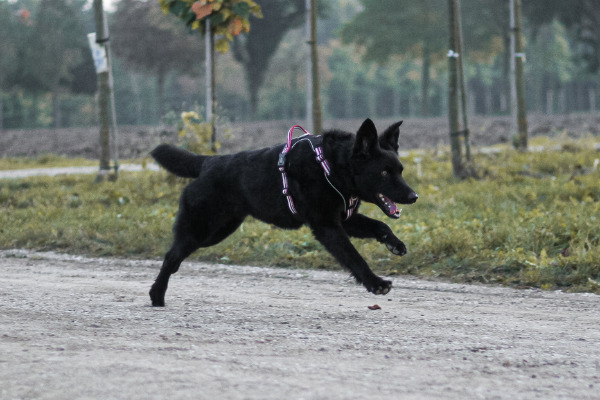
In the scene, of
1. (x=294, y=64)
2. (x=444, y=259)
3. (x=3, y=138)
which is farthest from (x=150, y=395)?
(x=294, y=64)

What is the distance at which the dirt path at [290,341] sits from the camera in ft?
12.9

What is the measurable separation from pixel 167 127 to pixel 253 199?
980 centimetres

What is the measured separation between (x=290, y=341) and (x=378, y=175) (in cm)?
144

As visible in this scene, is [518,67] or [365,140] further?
[518,67]

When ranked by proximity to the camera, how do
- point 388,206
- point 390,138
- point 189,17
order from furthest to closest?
point 189,17 → point 390,138 → point 388,206

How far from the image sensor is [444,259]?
8.49m

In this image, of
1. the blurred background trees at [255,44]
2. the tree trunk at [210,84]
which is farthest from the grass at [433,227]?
the blurred background trees at [255,44]

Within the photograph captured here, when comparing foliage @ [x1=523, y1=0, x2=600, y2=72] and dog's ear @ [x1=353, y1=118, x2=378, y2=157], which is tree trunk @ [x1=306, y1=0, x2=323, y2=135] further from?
foliage @ [x1=523, y1=0, x2=600, y2=72]

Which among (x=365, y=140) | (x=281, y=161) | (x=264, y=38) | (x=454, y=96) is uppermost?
(x=264, y=38)

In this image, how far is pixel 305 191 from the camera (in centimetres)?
588

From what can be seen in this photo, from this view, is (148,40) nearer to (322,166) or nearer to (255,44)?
(255,44)

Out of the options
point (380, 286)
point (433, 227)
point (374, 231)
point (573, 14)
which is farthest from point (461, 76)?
point (573, 14)

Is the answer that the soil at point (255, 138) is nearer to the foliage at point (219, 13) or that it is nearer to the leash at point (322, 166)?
the foliage at point (219, 13)

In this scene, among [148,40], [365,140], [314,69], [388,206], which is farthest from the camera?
[148,40]
